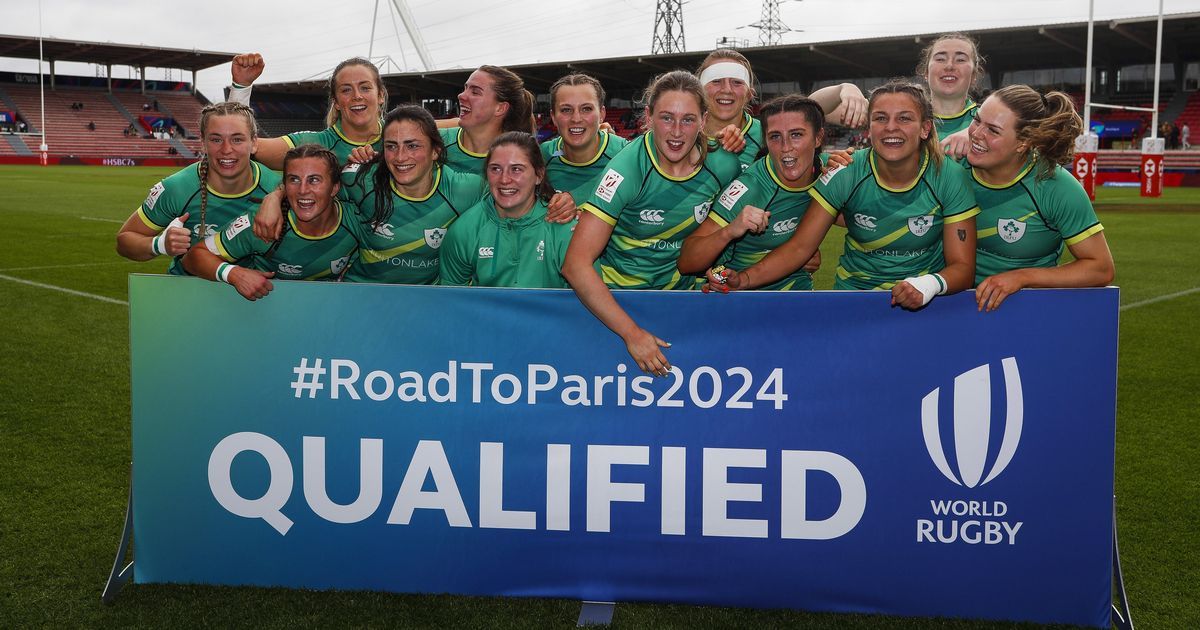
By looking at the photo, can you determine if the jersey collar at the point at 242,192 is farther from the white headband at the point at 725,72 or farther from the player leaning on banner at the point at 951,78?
the player leaning on banner at the point at 951,78

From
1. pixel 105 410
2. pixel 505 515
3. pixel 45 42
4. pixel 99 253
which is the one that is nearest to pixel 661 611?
pixel 505 515

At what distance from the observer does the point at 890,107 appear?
3508 millimetres

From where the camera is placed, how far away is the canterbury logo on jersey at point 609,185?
344 cm

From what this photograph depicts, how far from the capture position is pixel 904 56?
38.4 m

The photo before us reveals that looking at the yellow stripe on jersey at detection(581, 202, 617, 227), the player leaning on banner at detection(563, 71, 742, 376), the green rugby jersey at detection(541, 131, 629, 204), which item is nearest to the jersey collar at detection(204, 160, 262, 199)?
the green rugby jersey at detection(541, 131, 629, 204)

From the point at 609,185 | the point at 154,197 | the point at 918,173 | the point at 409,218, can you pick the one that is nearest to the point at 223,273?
the point at 409,218

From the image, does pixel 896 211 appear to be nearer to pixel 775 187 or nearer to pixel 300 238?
pixel 775 187

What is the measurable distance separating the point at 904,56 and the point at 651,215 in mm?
37757

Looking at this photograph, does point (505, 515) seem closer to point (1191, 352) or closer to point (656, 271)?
point (656, 271)

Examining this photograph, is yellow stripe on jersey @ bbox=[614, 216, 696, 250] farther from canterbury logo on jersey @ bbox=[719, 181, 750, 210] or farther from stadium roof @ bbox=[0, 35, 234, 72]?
stadium roof @ bbox=[0, 35, 234, 72]

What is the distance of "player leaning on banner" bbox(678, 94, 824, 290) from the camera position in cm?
365

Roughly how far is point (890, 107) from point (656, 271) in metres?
1.07

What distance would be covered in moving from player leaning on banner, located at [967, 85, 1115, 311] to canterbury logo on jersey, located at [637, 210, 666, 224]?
115 centimetres

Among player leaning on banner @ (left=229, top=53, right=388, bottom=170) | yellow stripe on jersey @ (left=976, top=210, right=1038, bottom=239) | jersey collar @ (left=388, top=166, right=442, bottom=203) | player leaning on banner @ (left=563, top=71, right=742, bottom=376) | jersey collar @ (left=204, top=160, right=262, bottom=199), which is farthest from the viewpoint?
player leaning on banner @ (left=229, top=53, right=388, bottom=170)
